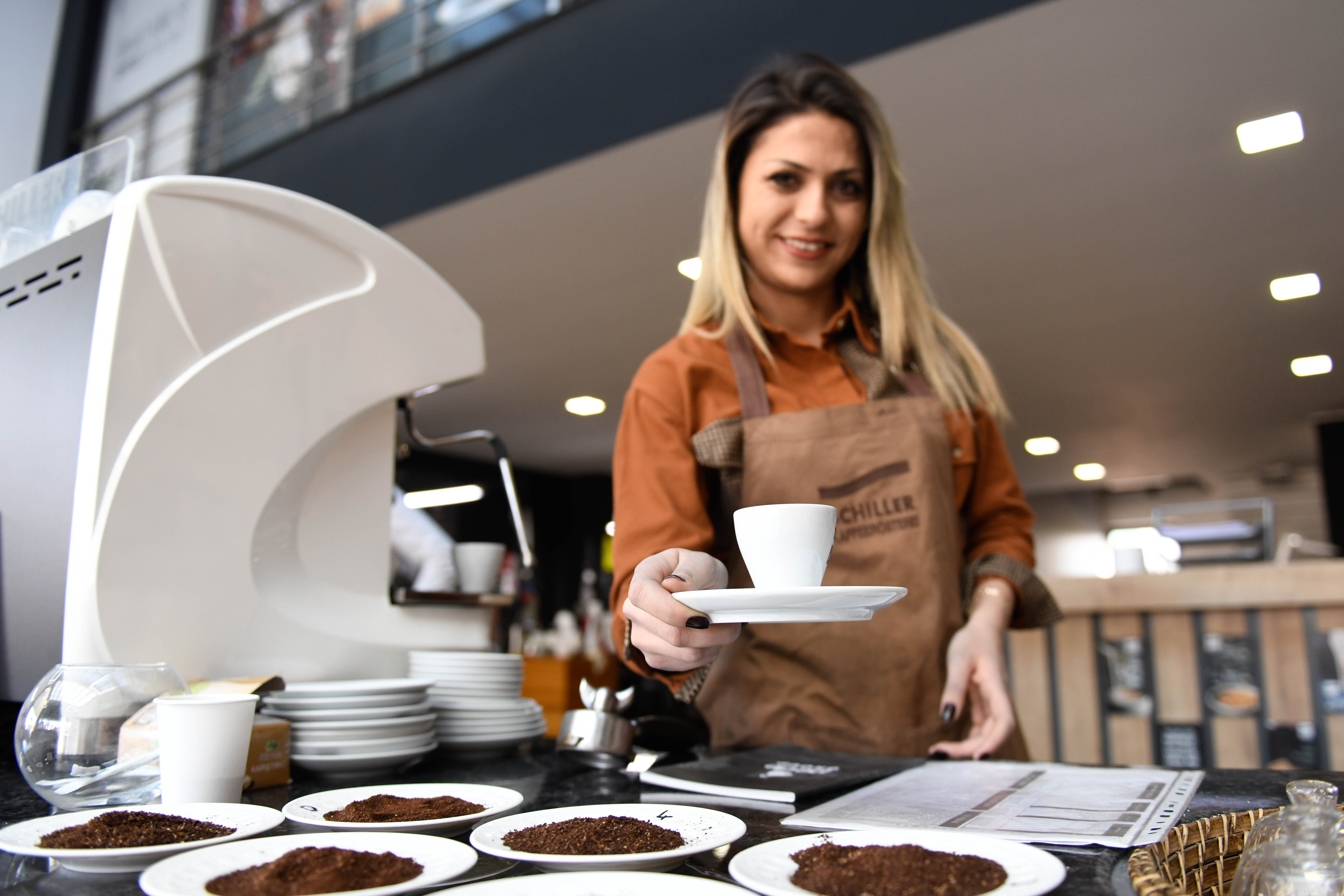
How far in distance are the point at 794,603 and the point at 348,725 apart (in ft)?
1.71

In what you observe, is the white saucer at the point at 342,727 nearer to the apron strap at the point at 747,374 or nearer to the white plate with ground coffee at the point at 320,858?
the white plate with ground coffee at the point at 320,858

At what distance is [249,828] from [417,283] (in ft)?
2.40

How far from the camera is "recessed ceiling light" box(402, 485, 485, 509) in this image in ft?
4.45

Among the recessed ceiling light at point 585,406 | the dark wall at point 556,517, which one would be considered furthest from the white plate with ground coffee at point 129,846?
the dark wall at point 556,517

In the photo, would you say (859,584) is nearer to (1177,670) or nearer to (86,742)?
(86,742)

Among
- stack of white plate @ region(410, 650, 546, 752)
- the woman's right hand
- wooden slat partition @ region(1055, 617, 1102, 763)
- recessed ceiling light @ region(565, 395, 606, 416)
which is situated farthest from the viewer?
recessed ceiling light @ region(565, 395, 606, 416)

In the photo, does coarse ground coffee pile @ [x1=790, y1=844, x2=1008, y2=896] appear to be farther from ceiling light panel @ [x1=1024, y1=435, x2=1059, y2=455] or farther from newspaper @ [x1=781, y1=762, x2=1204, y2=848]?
ceiling light panel @ [x1=1024, y1=435, x2=1059, y2=455]

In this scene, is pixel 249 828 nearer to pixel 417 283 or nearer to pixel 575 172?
pixel 417 283

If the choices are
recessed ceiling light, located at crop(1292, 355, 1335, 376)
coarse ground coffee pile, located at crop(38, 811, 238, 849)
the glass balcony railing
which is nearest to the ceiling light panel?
recessed ceiling light, located at crop(1292, 355, 1335, 376)

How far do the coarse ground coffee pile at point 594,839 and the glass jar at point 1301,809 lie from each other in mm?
333

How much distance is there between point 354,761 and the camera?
85 cm

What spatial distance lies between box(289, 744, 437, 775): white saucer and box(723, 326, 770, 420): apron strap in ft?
1.83

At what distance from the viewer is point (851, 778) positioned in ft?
2.48

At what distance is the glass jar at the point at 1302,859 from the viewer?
0.46 meters
